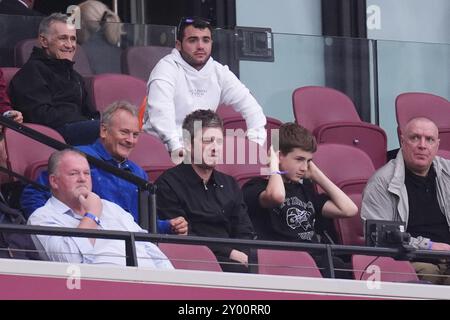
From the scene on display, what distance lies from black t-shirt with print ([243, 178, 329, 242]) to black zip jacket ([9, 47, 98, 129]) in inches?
52.7

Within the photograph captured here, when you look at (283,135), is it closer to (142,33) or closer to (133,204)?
(133,204)

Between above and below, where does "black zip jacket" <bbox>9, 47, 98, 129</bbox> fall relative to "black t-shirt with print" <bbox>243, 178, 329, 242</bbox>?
above

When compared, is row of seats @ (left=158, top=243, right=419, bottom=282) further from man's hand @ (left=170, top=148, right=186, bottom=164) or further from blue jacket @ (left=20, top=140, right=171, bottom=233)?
man's hand @ (left=170, top=148, right=186, bottom=164)

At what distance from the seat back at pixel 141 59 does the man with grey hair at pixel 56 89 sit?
864mm

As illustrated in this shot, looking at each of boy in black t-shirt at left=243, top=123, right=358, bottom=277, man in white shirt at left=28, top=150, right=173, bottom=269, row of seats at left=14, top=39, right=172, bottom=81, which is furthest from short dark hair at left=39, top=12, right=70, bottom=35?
man in white shirt at left=28, top=150, right=173, bottom=269

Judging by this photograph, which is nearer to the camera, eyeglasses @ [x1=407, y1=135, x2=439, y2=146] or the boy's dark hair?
the boy's dark hair

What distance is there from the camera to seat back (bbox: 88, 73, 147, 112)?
1066cm

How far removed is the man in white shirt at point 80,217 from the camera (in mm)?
7703

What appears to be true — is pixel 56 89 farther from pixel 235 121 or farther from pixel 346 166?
pixel 346 166

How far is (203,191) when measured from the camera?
8984 millimetres

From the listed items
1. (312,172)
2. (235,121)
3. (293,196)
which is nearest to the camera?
(293,196)

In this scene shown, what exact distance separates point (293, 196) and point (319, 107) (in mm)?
2090

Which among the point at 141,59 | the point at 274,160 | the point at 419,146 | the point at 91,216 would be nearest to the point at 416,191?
the point at 419,146

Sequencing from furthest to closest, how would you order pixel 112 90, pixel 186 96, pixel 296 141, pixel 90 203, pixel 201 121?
1. pixel 112 90
2. pixel 186 96
3. pixel 296 141
4. pixel 201 121
5. pixel 90 203
